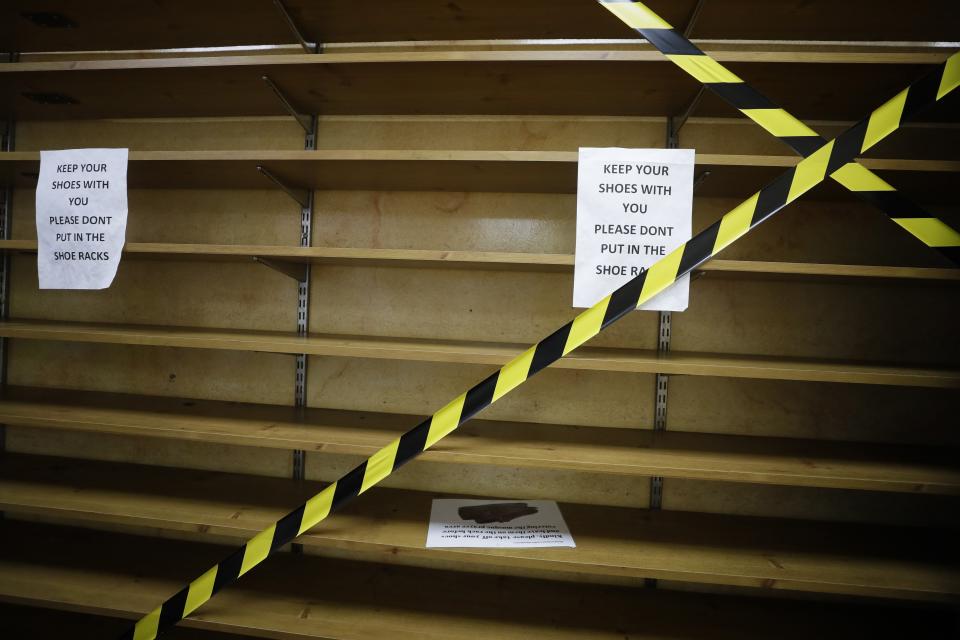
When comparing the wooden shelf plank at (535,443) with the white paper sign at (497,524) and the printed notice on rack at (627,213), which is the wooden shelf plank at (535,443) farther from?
the printed notice on rack at (627,213)

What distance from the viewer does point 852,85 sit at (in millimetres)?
1252

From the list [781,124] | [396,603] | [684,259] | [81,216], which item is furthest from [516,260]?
[81,216]

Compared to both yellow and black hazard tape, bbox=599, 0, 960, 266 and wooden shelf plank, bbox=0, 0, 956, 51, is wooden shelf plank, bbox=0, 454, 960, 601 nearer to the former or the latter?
yellow and black hazard tape, bbox=599, 0, 960, 266

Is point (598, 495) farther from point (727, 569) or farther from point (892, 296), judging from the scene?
point (892, 296)

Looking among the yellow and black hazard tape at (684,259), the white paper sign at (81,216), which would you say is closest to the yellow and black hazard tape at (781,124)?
the yellow and black hazard tape at (684,259)

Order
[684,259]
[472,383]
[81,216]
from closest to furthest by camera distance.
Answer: [684,259], [81,216], [472,383]

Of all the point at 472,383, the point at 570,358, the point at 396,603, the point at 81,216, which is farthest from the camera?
the point at 472,383

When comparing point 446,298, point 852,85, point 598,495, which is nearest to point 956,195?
point 852,85

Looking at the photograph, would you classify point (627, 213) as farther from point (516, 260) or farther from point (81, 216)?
point (81, 216)

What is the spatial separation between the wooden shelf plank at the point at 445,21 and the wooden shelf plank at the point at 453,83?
12 cm

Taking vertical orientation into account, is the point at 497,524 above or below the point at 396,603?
above

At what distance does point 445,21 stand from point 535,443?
4.27ft

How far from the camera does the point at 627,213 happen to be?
3.47 ft

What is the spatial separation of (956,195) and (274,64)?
78.1 inches
